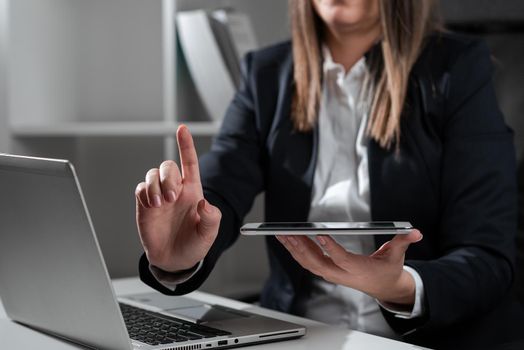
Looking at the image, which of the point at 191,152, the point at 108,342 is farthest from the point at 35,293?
the point at 191,152

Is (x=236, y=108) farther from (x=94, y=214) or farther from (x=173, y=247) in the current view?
(x=94, y=214)

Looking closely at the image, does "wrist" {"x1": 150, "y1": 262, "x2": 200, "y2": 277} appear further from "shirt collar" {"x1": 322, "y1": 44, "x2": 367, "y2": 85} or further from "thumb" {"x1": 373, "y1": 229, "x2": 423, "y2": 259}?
"shirt collar" {"x1": 322, "y1": 44, "x2": 367, "y2": 85}

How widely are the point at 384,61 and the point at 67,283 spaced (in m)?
0.76

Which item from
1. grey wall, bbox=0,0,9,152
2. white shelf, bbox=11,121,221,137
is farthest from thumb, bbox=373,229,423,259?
grey wall, bbox=0,0,9,152

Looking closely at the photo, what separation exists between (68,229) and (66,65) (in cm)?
121

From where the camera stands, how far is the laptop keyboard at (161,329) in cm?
95

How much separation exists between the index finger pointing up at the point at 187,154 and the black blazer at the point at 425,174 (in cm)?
18

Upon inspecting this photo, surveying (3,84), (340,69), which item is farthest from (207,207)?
(3,84)

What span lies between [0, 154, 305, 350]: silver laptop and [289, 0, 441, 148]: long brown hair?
461 millimetres

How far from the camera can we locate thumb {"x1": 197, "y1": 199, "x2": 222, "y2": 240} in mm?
1055

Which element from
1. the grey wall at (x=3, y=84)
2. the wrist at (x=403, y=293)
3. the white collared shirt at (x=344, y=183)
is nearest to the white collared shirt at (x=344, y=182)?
the white collared shirt at (x=344, y=183)

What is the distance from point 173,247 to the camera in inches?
45.1

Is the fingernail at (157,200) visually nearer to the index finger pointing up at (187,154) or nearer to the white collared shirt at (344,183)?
the index finger pointing up at (187,154)

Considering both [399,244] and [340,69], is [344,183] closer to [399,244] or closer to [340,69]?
[340,69]
